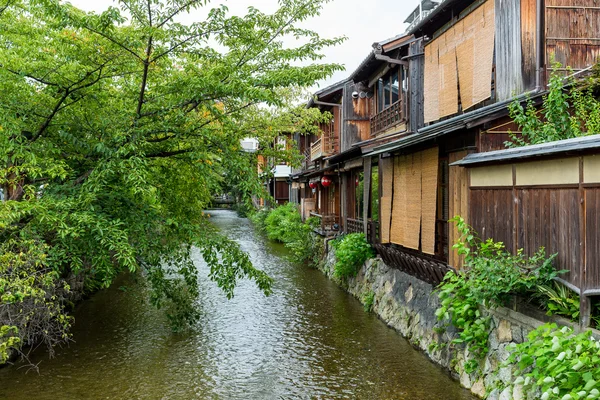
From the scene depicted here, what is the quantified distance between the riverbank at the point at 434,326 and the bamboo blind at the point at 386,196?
1.12 metres

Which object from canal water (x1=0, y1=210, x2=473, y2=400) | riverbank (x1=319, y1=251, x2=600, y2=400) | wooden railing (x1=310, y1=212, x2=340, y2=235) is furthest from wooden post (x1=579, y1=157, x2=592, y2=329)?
wooden railing (x1=310, y1=212, x2=340, y2=235)

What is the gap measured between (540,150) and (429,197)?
15.2ft

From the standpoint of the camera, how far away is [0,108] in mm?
8773

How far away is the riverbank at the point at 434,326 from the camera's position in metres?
6.89

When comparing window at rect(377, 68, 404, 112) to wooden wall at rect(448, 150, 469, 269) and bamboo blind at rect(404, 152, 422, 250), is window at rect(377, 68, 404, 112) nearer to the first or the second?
bamboo blind at rect(404, 152, 422, 250)

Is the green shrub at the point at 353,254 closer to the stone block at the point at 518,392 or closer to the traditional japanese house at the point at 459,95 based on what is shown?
the traditional japanese house at the point at 459,95

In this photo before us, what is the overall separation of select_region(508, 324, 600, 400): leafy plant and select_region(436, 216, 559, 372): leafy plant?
1.14 meters

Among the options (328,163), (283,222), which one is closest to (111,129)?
(328,163)

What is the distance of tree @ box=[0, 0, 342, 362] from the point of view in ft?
28.3

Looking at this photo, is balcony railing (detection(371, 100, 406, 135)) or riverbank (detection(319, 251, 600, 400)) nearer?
riverbank (detection(319, 251, 600, 400))

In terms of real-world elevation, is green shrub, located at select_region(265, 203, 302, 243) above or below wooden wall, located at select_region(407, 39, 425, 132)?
below

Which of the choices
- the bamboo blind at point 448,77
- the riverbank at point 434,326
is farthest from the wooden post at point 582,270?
the bamboo blind at point 448,77

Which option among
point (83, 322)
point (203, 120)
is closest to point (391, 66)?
point (203, 120)

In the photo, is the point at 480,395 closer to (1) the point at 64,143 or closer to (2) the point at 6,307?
(2) the point at 6,307
